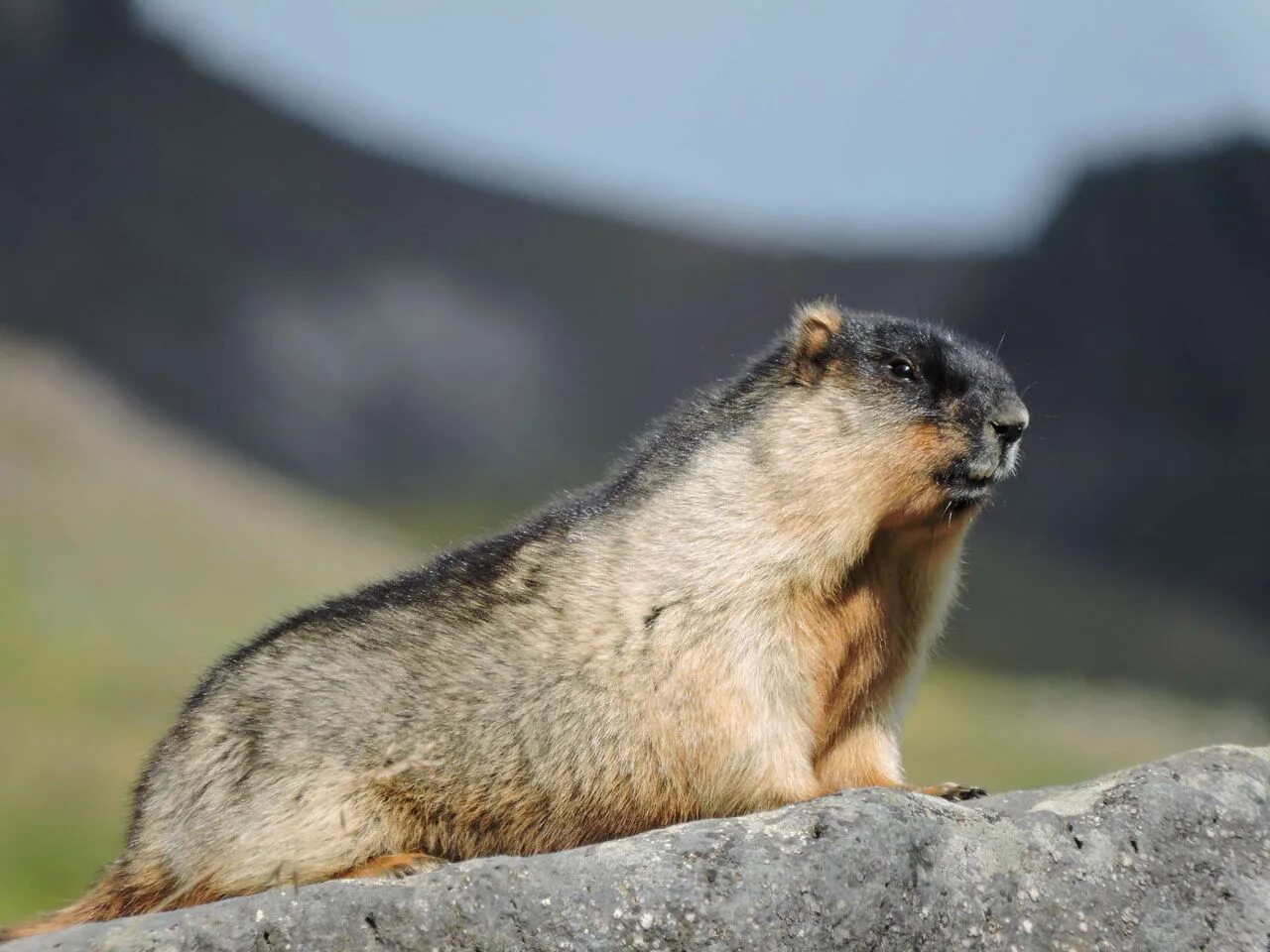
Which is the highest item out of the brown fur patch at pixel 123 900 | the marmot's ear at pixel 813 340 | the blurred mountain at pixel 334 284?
Result: the blurred mountain at pixel 334 284

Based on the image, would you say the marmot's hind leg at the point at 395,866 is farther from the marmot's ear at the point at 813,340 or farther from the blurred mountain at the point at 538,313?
the blurred mountain at the point at 538,313

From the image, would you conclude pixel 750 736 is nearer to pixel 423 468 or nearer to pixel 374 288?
pixel 423 468

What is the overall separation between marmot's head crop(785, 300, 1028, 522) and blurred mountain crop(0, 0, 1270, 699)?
10.8 m

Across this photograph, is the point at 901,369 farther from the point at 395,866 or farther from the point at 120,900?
the point at 120,900

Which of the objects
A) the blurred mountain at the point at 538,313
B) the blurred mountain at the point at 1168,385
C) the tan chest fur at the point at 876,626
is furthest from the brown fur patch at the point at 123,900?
the blurred mountain at the point at 1168,385

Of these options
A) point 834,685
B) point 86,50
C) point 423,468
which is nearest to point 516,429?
point 423,468

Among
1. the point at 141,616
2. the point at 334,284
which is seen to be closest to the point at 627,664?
the point at 141,616

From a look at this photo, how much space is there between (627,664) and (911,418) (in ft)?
4.08

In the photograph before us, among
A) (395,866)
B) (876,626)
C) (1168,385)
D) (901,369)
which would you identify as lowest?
(395,866)

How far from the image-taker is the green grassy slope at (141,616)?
12.9m

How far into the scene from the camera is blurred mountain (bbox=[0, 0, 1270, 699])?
1678 centimetres

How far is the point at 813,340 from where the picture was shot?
543cm

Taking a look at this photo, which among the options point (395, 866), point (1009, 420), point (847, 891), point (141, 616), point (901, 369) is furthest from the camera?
point (141, 616)

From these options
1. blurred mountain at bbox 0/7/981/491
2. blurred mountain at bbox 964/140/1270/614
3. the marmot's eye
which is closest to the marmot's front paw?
the marmot's eye
